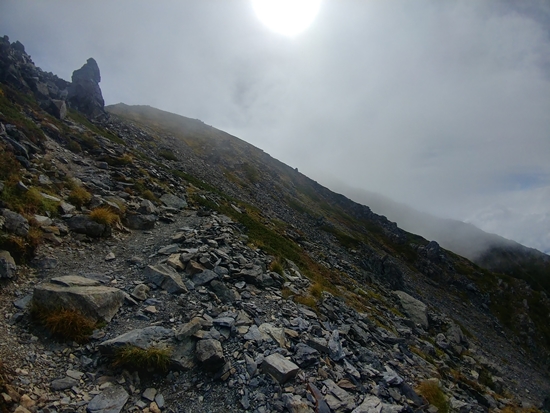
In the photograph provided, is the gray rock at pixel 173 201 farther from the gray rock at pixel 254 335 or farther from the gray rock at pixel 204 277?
the gray rock at pixel 254 335

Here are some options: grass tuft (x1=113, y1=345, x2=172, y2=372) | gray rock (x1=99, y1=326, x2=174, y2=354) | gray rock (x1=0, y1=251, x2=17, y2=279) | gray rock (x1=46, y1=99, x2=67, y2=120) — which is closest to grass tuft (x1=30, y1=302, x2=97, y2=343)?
gray rock (x1=99, y1=326, x2=174, y2=354)

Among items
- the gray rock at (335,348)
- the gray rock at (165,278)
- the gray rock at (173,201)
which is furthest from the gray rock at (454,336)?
the gray rock at (165,278)

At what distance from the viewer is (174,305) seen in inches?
408

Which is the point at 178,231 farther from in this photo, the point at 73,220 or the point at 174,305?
the point at 174,305

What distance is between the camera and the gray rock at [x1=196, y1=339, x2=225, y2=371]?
7.85m

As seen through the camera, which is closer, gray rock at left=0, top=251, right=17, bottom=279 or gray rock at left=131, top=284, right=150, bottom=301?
gray rock at left=0, top=251, right=17, bottom=279

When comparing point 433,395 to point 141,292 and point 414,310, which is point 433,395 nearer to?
point 141,292

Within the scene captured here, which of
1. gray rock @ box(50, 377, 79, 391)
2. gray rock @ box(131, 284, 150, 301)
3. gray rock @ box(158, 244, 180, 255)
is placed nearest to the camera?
gray rock @ box(50, 377, 79, 391)

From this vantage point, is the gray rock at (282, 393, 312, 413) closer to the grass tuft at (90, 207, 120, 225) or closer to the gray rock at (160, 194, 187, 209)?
the grass tuft at (90, 207, 120, 225)

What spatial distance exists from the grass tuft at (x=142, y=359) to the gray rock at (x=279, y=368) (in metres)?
2.82

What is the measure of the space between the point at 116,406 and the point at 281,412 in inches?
155

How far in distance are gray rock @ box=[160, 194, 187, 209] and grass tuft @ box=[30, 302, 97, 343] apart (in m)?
14.9

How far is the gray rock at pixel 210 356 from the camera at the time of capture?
25.7ft

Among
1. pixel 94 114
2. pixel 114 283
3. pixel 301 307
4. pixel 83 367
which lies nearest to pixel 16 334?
pixel 83 367
